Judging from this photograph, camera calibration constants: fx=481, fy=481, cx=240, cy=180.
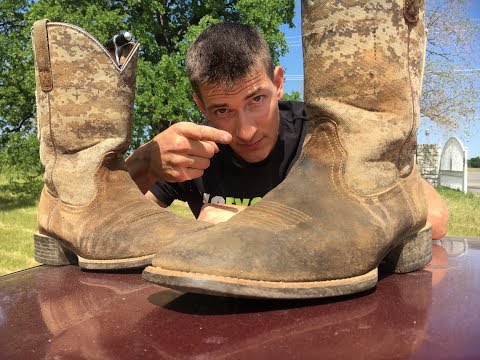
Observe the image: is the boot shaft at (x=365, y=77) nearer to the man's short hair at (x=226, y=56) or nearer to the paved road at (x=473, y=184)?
the man's short hair at (x=226, y=56)

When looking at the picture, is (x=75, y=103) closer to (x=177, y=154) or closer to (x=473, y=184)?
(x=177, y=154)

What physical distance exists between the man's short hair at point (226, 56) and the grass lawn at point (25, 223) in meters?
3.09

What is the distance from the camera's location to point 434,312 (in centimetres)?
81

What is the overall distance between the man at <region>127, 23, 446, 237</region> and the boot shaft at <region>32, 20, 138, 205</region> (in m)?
0.34

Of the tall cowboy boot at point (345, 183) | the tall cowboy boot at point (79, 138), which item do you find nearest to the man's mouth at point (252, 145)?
the tall cowboy boot at point (79, 138)

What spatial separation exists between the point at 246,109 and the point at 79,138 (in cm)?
82

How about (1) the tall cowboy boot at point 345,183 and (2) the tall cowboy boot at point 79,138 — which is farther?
(2) the tall cowboy boot at point 79,138

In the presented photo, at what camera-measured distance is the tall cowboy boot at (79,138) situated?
1306mm

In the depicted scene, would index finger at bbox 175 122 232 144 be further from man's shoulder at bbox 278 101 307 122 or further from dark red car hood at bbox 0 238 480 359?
man's shoulder at bbox 278 101 307 122

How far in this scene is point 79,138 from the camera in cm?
138

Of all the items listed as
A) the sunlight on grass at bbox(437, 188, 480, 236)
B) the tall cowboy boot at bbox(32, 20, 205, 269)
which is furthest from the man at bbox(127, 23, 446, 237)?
the sunlight on grass at bbox(437, 188, 480, 236)

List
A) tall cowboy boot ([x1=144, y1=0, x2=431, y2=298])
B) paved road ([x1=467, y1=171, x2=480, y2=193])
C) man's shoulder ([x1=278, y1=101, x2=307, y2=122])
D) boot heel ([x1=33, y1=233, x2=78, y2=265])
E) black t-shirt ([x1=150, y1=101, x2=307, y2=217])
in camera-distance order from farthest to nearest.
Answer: paved road ([x1=467, y1=171, x2=480, y2=193]) → man's shoulder ([x1=278, y1=101, x2=307, y2=122]) → black t-shirt ([x1=150, y1=101, x2=307, y2=217]) → boot heel ([x1=33, y1=233, x2=78, y2=265]) → tall cowboy boot ([x1=144, y1=0, x2=431, y2=298])

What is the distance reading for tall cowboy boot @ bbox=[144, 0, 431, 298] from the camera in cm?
81

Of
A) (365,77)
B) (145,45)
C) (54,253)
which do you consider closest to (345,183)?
(365,77)
